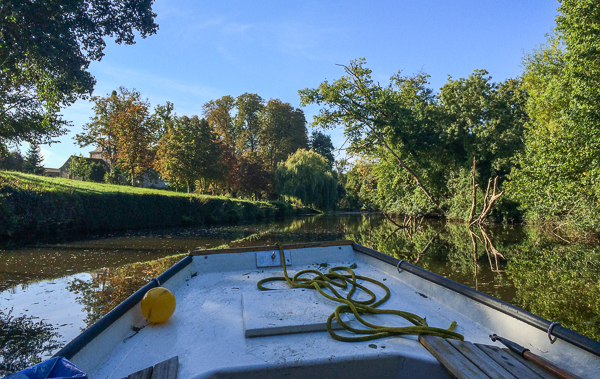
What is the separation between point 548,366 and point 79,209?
15911 millimetres

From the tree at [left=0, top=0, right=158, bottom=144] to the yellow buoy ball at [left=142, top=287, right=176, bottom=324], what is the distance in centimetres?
1026

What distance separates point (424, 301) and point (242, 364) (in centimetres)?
190

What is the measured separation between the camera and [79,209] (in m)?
14.2

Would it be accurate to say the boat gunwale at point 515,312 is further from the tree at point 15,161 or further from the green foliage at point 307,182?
the tree at point 15,161

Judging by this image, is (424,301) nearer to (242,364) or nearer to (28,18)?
(242,364)

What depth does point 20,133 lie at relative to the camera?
49.0 feet

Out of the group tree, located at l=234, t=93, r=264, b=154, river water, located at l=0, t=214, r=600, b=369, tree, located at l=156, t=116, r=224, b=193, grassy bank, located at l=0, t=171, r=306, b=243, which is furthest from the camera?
tree, located at l=234, t=93, r=264, b=154

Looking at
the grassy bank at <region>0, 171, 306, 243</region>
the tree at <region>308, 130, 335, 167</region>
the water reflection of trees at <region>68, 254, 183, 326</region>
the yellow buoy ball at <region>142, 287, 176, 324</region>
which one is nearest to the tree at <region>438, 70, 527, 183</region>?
the grassy bank at <region>0, 171, 306, 243</region>

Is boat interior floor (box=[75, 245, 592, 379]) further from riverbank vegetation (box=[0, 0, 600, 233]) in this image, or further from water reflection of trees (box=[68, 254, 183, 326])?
riverbank vegetation (box=[0, 0, 600, 233])

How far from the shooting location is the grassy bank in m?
12.0

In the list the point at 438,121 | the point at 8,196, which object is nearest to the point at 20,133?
the point at 8,196

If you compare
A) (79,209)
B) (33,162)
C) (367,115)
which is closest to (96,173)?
(33,162)

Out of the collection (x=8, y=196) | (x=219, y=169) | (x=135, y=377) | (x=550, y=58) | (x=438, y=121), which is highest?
(x=550, y=58)

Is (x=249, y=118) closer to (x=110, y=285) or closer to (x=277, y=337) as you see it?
(x=110, y=285)
